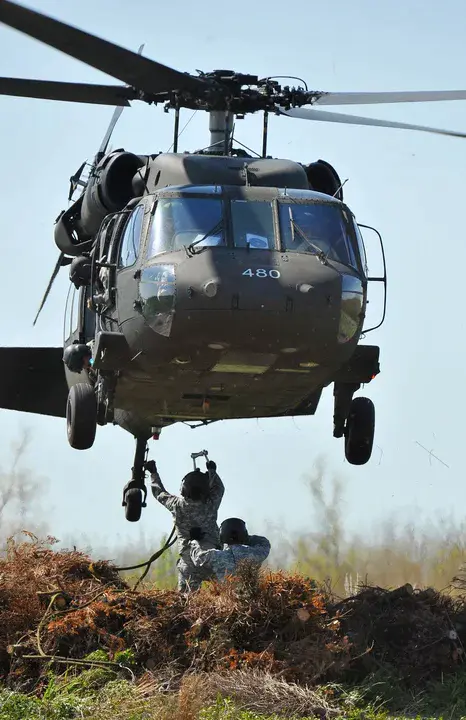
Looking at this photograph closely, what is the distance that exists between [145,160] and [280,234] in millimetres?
2078

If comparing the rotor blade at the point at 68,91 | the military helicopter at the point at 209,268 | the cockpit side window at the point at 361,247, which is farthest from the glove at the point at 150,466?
the rotor blade at the point at 68,91

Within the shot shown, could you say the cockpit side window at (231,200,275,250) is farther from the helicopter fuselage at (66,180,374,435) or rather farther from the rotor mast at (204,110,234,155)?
the rotor mast at (204,110,234,155)

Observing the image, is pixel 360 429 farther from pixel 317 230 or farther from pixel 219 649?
pixel 219 649

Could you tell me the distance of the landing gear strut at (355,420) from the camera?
12.3m

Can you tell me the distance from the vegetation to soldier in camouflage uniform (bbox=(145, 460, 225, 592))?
115 centimetres

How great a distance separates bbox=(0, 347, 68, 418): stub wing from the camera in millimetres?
13477

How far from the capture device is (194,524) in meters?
11.8

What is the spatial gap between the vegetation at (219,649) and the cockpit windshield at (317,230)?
2.54m

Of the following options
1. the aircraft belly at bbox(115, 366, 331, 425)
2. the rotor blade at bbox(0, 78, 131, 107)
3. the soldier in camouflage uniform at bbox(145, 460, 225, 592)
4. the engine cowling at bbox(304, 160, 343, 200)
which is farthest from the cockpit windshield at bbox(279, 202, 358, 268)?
the soldier in camouflage uniform at bbox(145, 460, 225, 592)

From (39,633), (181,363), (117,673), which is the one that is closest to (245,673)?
(117,673)

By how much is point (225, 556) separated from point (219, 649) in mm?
1939

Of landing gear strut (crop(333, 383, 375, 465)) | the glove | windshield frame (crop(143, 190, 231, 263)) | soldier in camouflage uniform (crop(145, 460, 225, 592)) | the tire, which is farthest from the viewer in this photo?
the tire

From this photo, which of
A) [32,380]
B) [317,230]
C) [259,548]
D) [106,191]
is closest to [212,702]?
[259,548]

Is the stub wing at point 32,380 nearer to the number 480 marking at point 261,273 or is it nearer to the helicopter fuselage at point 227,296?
the helicopter fuselage at point 227,296
